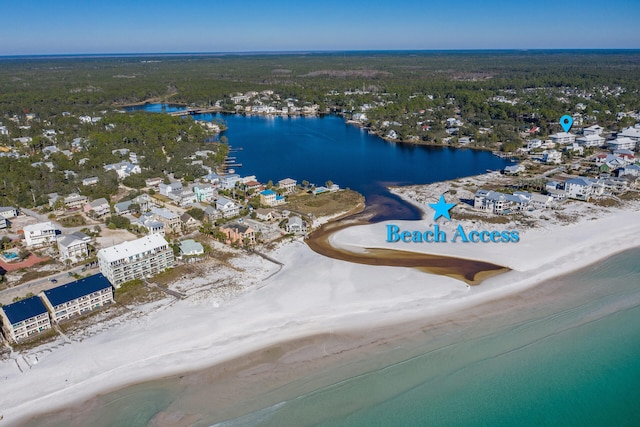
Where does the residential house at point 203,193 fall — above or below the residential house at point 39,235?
above

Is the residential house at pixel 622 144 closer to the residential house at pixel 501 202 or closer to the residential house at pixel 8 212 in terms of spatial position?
the residential house at pixel 501 202

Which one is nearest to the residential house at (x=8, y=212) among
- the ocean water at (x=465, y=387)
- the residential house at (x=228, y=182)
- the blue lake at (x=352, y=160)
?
the residential house at (x=228, y=182)

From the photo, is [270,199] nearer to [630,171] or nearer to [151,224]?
[151,224]

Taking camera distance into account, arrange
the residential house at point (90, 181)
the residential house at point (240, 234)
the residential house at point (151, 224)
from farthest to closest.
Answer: the residential house at point (90, 181) → the residential house at point (151, 224) → the residential house at point (240, 234)

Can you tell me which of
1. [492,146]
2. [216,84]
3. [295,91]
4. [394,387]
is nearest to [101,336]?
[394,387]

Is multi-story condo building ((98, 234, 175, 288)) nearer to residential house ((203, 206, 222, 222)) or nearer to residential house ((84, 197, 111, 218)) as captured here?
residential house ((203, 206, 222, 222))
